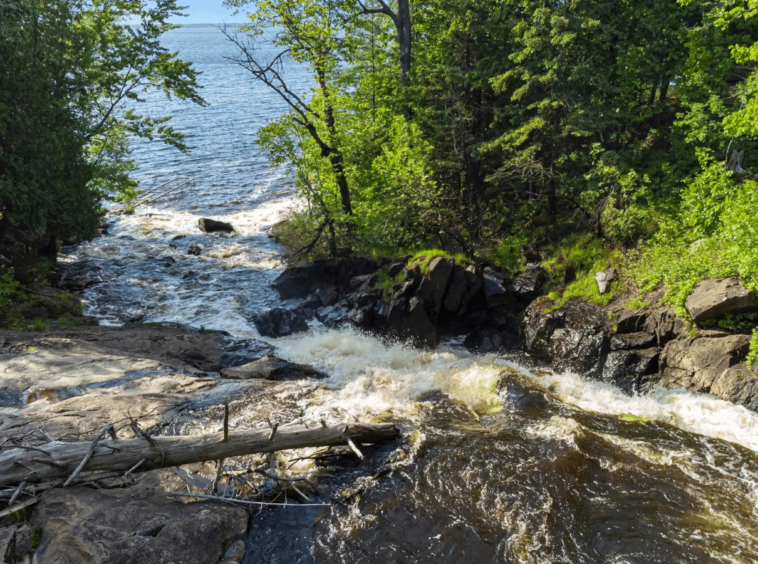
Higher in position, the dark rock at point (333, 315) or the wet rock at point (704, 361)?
the wet rock at point (704, 361)

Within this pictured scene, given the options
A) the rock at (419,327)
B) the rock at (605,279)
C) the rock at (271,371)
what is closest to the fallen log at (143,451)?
the rock at (271,371)

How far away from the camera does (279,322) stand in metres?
16.8

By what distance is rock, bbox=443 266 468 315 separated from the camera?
1514 cm

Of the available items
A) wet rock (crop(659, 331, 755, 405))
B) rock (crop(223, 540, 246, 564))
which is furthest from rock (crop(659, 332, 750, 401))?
rock (crop(223, 540, 246, 564))

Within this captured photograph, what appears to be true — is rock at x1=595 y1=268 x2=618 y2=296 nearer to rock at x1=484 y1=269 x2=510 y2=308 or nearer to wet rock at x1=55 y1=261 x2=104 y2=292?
rock at x1=484 y1=269 x2=510 y2=308

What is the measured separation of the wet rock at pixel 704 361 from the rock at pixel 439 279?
6.08 m

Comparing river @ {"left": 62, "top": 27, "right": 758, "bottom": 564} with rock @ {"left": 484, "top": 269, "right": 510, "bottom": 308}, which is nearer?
river @ {"left": 62, "top": 27, "right": 758, "bottom": 564}

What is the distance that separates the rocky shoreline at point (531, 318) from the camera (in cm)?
1102

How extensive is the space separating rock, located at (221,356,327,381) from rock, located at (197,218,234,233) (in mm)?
14690

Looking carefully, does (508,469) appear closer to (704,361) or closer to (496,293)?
(704,361)

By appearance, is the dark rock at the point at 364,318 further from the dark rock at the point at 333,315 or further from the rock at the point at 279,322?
the rock at the point at 279,322

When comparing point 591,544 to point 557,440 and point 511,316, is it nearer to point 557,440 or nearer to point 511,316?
point 557,440

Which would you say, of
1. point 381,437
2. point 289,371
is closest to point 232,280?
point 289,371

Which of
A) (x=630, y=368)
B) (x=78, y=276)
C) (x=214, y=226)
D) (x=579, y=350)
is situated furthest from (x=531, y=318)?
(x=214, y=226)
